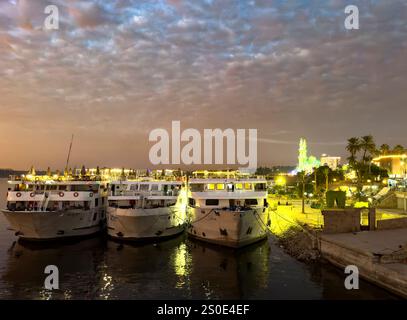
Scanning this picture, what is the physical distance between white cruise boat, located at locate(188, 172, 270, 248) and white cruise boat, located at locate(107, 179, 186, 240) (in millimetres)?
2448

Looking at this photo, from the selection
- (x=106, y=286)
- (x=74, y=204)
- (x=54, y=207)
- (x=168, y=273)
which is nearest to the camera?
(x=106, y=286)

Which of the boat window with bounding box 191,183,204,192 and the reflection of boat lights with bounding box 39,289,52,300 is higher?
the boat window with bounding box 191,183,204,192

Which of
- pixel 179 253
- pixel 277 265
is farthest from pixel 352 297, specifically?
pixel 179 253

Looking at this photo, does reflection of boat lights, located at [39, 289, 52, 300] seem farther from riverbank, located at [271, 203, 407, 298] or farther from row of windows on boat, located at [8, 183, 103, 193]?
row of windows on boat, located at [8, 183, 103, 193]

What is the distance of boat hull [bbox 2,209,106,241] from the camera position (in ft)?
116

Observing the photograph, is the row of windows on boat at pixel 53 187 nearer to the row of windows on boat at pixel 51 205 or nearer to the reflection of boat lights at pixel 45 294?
the row of windows on boat at pixel 51 205

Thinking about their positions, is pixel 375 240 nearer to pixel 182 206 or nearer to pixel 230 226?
pixel 230 226

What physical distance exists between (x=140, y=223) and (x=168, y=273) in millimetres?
11348

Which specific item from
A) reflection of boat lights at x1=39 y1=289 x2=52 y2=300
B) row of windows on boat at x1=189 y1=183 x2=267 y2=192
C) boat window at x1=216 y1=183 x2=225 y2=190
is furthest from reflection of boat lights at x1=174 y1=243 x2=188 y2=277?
reflection of boat lights at x1=39 y1=289 x2=52 y2=300

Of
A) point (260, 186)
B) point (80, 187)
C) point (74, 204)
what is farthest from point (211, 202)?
point (80, 187)

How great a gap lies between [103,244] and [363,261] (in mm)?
24993

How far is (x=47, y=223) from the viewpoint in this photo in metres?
35.8

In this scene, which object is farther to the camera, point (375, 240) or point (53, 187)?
point (53, 187)

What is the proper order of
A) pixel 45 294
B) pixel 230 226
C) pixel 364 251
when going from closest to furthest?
pixel 45 294 → pixel 364 251 → pixel 230 226
